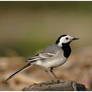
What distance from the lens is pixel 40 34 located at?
20500 millimetres

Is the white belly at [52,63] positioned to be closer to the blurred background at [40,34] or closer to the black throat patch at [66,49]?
the black throat patch at [66,49]

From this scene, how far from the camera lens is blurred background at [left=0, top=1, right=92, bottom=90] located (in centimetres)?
1268

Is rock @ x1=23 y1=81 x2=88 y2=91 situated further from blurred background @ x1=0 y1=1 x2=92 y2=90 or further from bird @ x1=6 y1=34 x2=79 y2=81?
blurred background @ x1=0 y1=1 x2=92 y2=90

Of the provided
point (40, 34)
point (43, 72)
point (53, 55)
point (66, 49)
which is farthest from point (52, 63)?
point (40, 34)

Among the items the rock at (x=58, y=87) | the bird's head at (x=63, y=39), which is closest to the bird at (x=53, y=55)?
the bird's head at (x=63, y=39)

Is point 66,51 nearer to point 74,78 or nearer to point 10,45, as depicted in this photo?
point 74,78

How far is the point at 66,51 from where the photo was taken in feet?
30.5

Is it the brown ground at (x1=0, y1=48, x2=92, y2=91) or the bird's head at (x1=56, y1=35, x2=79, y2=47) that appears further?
the brown ground at (x1=0, y1=48, x2=92, y2=91)

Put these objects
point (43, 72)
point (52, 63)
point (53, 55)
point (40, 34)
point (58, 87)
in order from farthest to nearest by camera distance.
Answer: point (40, 34) < point (43, 72) < point (53, 55) < point (52, 63) < point (58, 87)

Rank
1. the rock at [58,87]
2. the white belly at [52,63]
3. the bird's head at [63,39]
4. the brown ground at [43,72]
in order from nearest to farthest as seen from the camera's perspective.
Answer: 1. the rock at [58,87]
2. the white belly at [52,63]
3. the bird's head at [63,39]
4. the brown ground at [43,72]

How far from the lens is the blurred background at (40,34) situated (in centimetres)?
1268

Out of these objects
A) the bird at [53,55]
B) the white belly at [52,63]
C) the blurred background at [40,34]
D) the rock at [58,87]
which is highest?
the blurred background at [40,34]

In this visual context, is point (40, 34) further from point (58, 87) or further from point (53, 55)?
point (58, 87)

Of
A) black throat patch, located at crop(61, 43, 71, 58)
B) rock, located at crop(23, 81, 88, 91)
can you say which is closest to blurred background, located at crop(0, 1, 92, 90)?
black throat patch, located at crop(61, 43, 71, 58)
